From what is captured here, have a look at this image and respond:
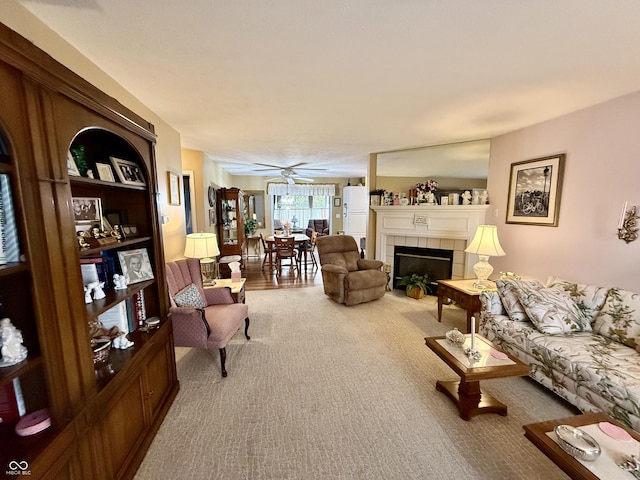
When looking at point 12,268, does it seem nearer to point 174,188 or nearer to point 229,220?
point 174,188

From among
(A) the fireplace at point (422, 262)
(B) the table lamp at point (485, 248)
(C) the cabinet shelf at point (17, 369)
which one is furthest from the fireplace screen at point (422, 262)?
(C) the cabinet shelf at point (17, 369)

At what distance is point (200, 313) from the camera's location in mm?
2162

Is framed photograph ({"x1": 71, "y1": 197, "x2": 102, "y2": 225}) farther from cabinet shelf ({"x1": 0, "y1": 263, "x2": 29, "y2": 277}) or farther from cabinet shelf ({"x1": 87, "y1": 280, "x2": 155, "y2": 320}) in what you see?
cabinet shelf ({"x1": 0, "y1": 263, "x2": 29, "y2": 277})

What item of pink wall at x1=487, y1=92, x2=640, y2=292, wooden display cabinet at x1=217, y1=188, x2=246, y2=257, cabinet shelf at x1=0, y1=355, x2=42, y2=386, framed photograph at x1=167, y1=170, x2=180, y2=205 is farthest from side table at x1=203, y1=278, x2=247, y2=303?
pink wall at x1=487, y1=92, x2=640, y2=292

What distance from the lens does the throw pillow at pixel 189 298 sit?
239 cm

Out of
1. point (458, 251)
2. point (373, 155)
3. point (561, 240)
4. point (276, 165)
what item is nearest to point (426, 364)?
point (561, 240)

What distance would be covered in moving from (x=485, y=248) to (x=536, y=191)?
841 millimetres

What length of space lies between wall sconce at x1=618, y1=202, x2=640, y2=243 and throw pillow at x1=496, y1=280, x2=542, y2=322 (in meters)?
0.74

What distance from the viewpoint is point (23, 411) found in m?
1.04

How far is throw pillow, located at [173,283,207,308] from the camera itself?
7.84 feet

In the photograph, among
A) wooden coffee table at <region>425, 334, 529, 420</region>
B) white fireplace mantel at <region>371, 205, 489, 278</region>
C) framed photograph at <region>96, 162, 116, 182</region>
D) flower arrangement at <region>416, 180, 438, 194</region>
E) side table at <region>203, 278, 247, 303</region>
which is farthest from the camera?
flower arrangement at <region>416, 180, 438, 194</region>

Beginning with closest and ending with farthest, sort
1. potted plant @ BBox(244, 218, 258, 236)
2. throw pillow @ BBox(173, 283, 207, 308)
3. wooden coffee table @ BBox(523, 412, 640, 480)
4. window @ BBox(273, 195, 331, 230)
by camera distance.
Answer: wooden coffee table @ BBox(523, 412, 640, 480) < throw pillow @ BBox(173, 283, 207, 308) < potted plant @ BBox(244, 218, 258, 236) < window @ BBox(273, 195, 331, 230)

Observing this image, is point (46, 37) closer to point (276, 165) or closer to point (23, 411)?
point (23, 411)

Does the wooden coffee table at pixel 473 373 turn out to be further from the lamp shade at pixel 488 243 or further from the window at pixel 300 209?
the window at pixel 300 209
